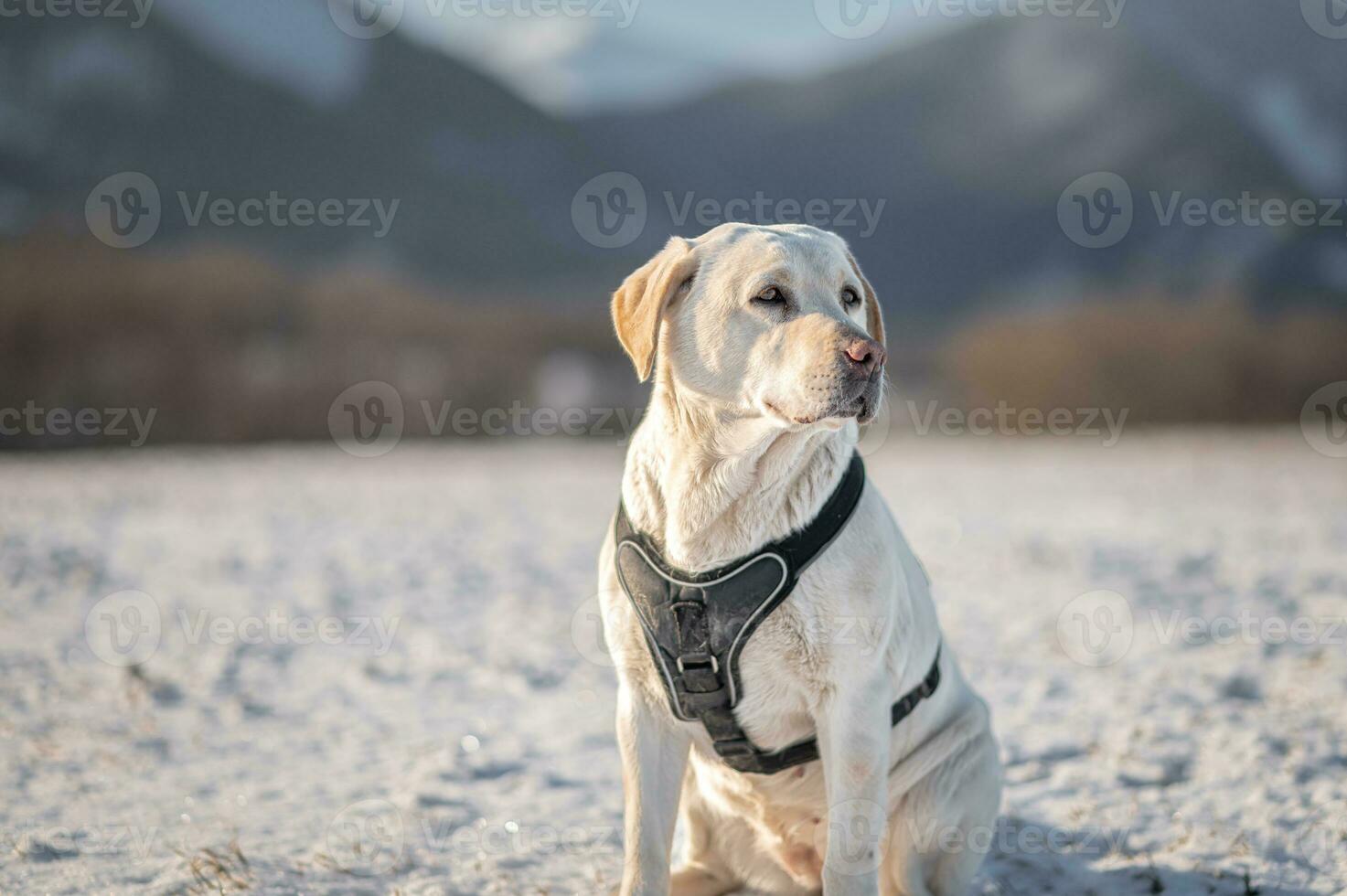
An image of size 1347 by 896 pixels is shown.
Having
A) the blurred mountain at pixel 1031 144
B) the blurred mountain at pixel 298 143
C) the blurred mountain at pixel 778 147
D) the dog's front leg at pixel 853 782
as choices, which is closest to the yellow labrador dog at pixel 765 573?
the dog's front leg at pixel 853 782

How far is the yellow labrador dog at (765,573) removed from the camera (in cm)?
251

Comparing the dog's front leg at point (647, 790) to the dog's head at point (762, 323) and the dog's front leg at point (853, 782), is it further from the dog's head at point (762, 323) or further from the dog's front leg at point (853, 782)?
the dog's head at point (762, 323)

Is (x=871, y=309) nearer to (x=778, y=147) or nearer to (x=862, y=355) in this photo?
(x=862, y=355)

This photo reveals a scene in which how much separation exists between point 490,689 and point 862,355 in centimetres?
385

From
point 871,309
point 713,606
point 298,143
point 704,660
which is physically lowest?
point 704,660

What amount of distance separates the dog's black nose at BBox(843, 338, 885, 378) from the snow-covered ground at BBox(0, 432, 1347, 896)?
1.91 meters

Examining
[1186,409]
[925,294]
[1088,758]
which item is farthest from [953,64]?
[1088,758]

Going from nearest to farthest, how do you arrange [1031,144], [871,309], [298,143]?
1. [871,309]
2. [298,143]
3. [1031,144]

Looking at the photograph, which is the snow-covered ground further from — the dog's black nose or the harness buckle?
the dog's black nose

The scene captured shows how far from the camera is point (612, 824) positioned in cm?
375

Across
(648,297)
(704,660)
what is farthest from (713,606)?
(648,297)

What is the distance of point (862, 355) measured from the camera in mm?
2375

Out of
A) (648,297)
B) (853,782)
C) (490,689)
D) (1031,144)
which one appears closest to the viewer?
(853,782)

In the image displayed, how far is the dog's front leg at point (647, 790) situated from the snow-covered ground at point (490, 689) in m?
0.62
